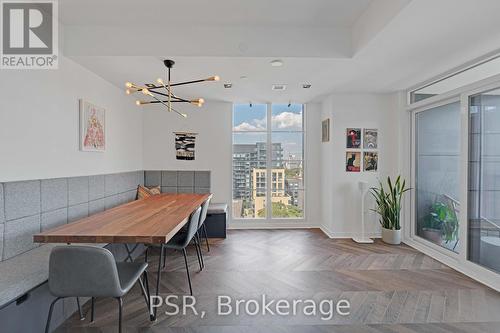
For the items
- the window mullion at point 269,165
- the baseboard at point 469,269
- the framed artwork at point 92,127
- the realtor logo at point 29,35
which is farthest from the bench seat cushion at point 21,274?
the baseboard at point 469,269

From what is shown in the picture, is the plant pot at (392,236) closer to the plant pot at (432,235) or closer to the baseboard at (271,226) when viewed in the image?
the plant pot at (432,235)

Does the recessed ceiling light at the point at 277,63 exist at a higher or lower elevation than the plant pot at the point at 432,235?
higher

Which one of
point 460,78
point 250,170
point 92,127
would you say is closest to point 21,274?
point 92,127

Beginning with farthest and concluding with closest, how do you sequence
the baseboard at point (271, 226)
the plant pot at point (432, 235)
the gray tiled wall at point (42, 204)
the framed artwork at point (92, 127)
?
the baseboard at point (271, 226) → the plant pot at point (432, 235) → the framed artwork at point (92, 127) → the gray tiled wall at point (42, 204)

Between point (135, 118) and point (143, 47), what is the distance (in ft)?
7.52

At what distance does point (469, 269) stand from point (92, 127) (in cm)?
493

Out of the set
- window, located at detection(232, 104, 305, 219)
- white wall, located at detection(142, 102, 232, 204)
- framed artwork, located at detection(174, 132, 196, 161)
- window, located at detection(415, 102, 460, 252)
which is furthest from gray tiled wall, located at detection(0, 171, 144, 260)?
window, located at detection(415, 102, 460, 252)

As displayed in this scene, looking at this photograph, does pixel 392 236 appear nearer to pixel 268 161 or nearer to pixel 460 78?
pixel 460 78

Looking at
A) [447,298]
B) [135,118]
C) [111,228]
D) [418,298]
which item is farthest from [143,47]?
[447,298]

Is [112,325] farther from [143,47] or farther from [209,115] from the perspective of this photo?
[209,115]

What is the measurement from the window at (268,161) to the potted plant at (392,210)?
1.57 metres

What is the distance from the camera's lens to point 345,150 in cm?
473

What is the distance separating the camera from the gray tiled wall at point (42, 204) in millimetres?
2205

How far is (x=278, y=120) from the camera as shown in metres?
5.62
